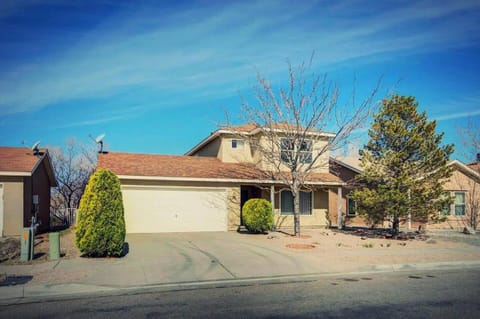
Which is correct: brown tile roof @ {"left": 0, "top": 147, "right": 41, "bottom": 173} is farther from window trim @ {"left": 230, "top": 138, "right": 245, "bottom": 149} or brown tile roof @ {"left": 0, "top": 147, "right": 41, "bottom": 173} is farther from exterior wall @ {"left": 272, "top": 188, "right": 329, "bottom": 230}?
exterior wall @ {"left": 272, "top": 188, "right": 329, "bottom": 230}

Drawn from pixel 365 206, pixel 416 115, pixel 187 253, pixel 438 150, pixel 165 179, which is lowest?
pixel 187 253

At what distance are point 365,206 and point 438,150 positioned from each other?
3872 mm

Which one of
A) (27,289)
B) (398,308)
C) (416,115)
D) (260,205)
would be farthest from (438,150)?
(27,289)

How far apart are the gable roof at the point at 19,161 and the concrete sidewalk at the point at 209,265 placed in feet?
19.2

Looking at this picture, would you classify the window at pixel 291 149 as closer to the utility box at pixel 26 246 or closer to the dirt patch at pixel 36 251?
the dirt patch at pixel 36 251

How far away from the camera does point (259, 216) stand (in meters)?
18.3

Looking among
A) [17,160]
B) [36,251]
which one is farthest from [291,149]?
[17,160]

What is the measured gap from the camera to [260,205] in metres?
18.5

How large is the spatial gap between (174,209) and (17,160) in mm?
7520

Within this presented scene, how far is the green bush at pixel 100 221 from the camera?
11.5m

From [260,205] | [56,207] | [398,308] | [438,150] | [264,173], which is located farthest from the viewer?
[56,207]

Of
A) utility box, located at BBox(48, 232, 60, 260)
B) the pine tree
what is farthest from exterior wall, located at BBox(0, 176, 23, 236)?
the pine tree

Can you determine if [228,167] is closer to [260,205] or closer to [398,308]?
[260,205]

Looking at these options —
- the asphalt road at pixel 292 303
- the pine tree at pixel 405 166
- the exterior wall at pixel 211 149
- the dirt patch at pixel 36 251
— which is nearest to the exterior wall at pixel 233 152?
the exterior wall at pixel 211 149
